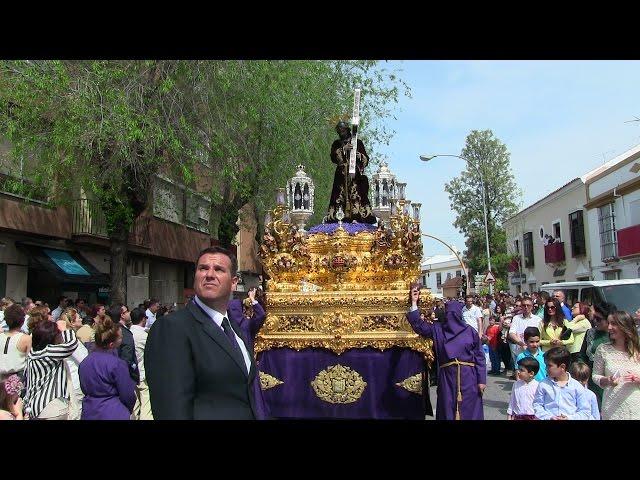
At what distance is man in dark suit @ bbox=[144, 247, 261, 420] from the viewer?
229 centimetres

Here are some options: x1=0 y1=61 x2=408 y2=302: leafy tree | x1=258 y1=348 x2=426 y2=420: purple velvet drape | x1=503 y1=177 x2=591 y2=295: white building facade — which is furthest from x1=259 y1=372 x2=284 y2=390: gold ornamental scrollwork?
x1=503 y1=177 x2=591 y2=295: white building facade

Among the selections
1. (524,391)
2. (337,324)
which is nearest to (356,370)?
(337,324)

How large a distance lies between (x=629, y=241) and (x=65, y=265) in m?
19.5

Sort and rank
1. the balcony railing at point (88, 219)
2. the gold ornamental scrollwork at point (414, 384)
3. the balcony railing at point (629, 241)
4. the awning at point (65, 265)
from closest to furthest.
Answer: the gold ornamental scrollwork at point (414, 384)
the awning at point (65, 265)
the balcony railing at point (88, 219)
the balcony railing at point (629, 241)

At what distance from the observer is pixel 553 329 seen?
30.8ft

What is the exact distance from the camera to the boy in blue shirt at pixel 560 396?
4.99 meters

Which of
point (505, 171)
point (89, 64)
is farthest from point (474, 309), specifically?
point (505, 171)

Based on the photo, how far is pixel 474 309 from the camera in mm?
13508

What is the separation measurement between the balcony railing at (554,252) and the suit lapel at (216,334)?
3067 centimetres

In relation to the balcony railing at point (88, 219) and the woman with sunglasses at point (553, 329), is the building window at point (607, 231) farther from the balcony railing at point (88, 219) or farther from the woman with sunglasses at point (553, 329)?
the balcony railing at point (88, 219)

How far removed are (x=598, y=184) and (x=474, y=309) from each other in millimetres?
15618

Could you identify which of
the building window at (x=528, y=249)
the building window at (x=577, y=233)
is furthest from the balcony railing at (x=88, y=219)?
the building window at (x=528, y=249)

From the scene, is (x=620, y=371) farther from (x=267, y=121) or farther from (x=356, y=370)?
(x=267, y=121)
